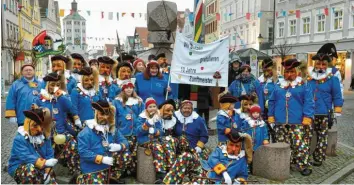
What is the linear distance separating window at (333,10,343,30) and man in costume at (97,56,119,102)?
983 inches

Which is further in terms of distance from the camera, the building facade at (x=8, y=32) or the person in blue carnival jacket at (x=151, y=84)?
the building facade at (x=8, y=32)

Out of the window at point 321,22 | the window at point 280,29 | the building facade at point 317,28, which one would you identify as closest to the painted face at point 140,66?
the building facade at point 317,28

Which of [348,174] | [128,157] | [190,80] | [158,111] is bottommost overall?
[348,174]

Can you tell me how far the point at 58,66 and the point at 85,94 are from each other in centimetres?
90

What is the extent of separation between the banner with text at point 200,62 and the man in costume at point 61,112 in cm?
205

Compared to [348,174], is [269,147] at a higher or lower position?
higher

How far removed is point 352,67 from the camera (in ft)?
90.7

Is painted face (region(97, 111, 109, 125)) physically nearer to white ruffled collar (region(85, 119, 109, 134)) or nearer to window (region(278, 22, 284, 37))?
white ruffled collar (region(85, 119, 109, 134))

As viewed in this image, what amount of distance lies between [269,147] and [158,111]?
184 cm

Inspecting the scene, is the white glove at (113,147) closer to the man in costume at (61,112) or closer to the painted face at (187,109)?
the man in costume at (61,112)

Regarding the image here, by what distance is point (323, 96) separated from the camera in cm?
715

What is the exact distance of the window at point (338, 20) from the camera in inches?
1120

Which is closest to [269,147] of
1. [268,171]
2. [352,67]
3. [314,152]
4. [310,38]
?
[268,171]

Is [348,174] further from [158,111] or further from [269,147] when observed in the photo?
[158,111]
